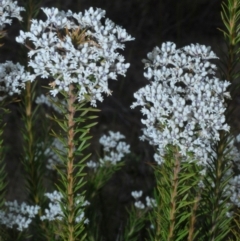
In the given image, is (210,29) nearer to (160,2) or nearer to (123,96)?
(160,2)

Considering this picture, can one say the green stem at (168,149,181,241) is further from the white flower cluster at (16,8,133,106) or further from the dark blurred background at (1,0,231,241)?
the dark blurred background at (1,0,231,241)

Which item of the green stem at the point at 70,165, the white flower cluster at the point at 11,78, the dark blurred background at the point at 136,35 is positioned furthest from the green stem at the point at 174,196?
the dark blurred background at the point at 136,35

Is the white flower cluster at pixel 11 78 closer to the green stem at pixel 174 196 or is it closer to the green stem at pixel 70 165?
the green stem at pixel 70 165

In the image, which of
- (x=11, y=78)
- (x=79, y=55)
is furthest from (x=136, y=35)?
(x=79, y=55)

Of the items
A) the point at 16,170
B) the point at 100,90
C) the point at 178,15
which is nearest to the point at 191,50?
the point at 100,90

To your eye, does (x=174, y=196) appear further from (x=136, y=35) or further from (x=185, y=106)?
(x=136, y=35)

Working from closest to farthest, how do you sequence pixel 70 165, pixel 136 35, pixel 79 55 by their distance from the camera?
pixel 79 55, pixel 70 165, pixel 136 35
